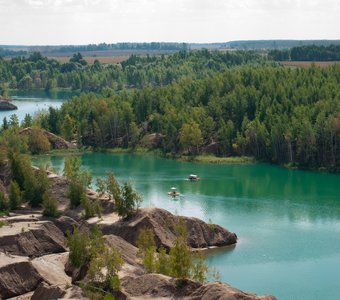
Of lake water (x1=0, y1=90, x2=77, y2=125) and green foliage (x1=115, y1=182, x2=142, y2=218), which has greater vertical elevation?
green foliage (x1=115, y1=182, x2=142, y2=218)

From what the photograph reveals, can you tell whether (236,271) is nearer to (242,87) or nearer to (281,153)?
(281,153)

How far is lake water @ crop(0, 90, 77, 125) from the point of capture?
14649 centimetres

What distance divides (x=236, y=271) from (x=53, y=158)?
1947 inches

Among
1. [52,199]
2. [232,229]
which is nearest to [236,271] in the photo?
[232,229]

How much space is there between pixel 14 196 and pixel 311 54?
146 metres

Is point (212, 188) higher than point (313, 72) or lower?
lower

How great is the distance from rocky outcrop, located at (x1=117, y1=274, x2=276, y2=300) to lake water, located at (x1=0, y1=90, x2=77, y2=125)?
102 meters

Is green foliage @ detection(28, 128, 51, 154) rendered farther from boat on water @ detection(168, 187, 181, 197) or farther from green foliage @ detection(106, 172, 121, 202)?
green foliage @ detection(106, 172, 121, 202)

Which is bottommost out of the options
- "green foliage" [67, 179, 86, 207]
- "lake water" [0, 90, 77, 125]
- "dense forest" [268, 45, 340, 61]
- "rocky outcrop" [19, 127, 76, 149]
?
"lake water" [0, 90, 77, 125]

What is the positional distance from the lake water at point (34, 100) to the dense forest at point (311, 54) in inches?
2134

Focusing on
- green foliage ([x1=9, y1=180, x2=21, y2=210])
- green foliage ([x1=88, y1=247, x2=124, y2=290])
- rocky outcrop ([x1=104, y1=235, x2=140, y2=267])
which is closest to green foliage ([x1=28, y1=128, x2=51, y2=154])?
green foliage ([x1=9, y1=180, x2=21, y2=210])

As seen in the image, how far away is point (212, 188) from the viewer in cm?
7706

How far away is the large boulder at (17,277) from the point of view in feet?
143

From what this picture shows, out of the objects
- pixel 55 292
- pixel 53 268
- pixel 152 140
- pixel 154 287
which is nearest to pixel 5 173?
pixel 53 268
